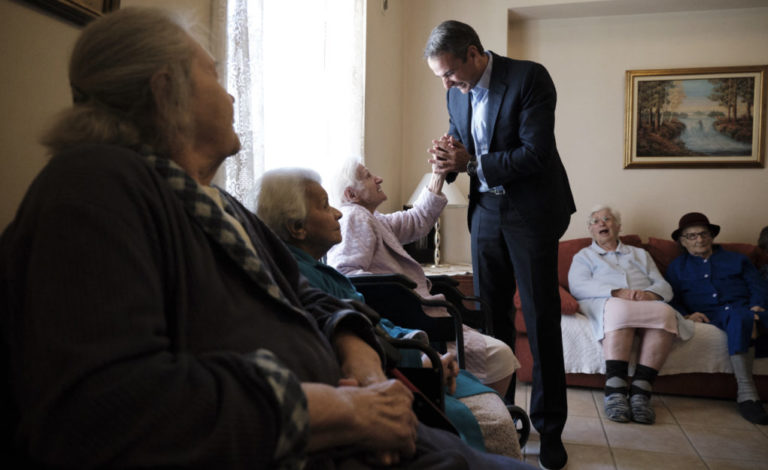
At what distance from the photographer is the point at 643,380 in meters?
3.14

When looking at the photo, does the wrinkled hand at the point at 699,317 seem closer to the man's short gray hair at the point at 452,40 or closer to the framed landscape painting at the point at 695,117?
the framed landscape painting at the point at 695,117

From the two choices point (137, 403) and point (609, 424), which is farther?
point (609, 424)

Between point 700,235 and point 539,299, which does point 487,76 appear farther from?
point 700,235

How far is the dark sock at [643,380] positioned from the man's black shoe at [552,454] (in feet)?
3.22

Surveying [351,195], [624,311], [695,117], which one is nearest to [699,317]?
[624,311]

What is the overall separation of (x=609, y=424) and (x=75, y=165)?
9.43ft

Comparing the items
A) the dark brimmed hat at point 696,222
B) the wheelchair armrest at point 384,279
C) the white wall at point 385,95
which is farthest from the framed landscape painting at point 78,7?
the dark brimmed hat at point 696,222

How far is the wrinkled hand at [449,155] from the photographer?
242 cm

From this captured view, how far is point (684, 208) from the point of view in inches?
175

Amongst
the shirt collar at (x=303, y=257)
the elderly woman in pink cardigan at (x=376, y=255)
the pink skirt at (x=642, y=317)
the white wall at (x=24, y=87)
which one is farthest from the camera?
the pink skirt at (x=642, y=317)

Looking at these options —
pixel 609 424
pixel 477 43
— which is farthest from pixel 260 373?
pixel 609 424

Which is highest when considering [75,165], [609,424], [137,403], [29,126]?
[29,126]

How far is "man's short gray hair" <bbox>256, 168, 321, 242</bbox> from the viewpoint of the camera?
5.74 ft

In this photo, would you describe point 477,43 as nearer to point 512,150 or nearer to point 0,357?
point 512,150
